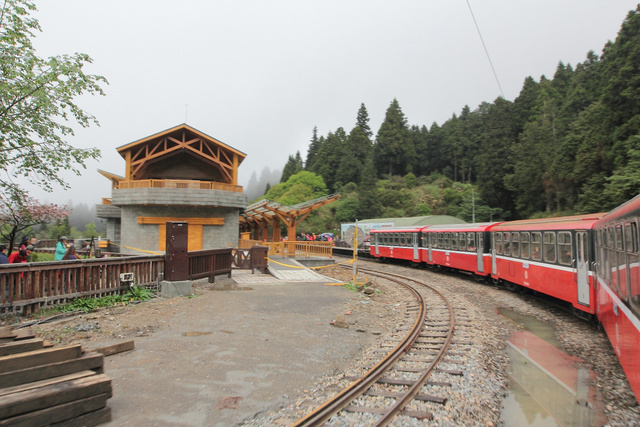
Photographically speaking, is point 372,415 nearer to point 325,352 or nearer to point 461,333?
point 325,352

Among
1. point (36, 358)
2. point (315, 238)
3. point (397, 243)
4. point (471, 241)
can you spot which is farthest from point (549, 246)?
point (315, 238)

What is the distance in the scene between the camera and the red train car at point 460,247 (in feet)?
55.0

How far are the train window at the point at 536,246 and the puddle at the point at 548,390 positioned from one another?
420 cm

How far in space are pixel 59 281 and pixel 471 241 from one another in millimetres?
15816

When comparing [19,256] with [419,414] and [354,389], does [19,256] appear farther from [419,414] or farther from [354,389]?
[419,414]

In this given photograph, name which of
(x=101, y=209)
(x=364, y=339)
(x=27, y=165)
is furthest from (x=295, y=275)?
(x=101, y=209)

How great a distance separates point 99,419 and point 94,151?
8444 millimetres

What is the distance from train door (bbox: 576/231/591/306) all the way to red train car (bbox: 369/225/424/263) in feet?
46.2

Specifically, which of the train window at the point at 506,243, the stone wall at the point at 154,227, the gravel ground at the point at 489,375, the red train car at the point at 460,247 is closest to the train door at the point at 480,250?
the red train car at the point at 460,247

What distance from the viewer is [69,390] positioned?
142 inches

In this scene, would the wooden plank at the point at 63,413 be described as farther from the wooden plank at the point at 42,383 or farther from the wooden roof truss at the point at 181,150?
the wooden roof truss at the point at 181,150

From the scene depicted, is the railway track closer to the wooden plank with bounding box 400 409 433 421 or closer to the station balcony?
the wooden plank with bounding box 400 409 433 421

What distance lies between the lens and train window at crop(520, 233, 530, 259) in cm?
1253

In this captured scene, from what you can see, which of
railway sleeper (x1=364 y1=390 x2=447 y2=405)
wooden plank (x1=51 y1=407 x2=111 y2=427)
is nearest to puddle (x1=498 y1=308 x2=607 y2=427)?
railway sleeper (x1=364 y1=390 x2=447 y2=405)
